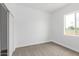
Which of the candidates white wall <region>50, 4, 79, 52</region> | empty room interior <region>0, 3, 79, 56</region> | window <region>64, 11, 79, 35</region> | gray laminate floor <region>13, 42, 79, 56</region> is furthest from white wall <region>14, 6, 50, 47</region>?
window <region>64, 11, 79, 35</region>

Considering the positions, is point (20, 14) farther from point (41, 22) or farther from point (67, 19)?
point (67, 19)

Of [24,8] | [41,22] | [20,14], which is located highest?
[24,8]

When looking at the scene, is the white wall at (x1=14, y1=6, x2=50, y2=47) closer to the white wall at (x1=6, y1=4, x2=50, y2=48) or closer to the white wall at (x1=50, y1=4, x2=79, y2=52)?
the white wall at (x1=6, y1=4, x2=50, y2=48)

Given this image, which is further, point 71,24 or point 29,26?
point 29,26

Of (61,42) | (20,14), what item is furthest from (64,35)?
(20,14)

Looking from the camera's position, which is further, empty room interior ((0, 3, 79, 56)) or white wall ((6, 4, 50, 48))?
white wall ((6, 4, 50, 48))

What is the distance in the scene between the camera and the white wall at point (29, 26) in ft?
14.6

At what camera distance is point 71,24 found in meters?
4.23

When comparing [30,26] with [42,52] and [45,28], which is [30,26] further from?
[42,52]

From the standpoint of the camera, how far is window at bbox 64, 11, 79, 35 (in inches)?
155

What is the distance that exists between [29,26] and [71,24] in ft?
8.13

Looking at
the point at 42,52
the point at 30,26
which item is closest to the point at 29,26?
the point at 30,26

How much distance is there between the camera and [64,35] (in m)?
4.55

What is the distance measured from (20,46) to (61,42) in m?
2.50
